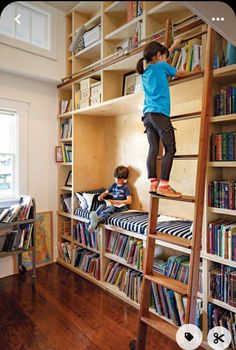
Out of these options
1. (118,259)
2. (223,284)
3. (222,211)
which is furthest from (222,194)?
(118,259)

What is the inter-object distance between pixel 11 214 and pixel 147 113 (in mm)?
1790

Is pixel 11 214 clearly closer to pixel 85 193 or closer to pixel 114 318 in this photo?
pixel 85 193

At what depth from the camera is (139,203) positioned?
2.80 meters

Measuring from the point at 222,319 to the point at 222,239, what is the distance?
56 cm

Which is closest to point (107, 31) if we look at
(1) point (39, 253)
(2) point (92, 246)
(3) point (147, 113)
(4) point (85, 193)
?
(3) point (147, 113)

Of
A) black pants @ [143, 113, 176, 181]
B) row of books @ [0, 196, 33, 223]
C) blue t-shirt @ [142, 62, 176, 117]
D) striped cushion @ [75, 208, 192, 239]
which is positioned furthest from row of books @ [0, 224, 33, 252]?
blue t-shirt @ [142, 62, 176, 117]

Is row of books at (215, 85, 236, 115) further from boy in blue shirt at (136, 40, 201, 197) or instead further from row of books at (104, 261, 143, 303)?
row of books at (104, 261, 143, 303)

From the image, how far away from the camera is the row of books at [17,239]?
2621 millimetres

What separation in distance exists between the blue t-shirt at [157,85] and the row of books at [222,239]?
2.85 ft

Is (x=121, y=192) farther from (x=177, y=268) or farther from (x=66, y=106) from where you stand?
(x=66, y=106)

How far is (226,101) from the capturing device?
5.55 feet

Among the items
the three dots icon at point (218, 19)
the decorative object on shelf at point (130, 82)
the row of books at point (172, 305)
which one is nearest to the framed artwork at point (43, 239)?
Result: the row of books at point (172, 305)

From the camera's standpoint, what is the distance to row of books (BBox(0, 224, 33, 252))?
8.60 feet

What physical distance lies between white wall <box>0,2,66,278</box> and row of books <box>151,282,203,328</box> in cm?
176
